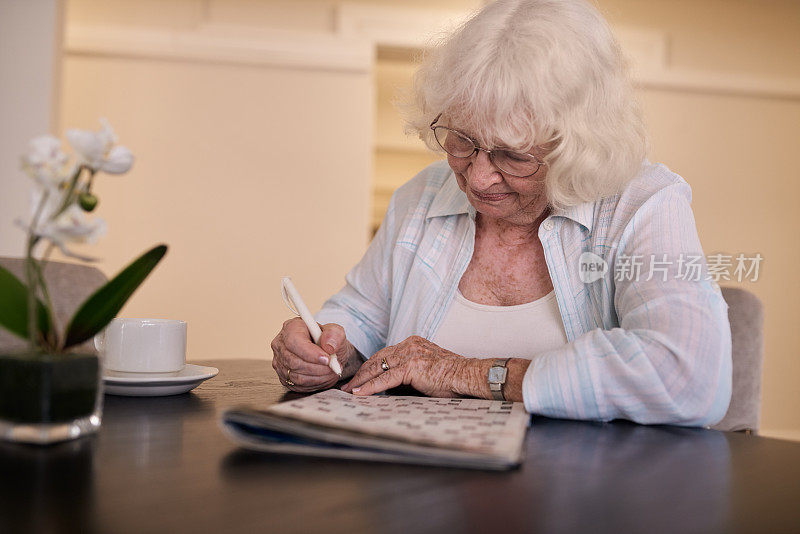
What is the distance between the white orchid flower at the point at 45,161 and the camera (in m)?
0.69

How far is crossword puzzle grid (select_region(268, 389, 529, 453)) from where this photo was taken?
30.6 inches

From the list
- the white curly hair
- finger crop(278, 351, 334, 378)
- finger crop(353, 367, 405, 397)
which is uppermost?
the white curly hair

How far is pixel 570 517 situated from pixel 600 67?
1.01 meters

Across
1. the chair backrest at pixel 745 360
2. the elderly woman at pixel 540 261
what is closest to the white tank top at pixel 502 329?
the elderly woman at pixel 540 261

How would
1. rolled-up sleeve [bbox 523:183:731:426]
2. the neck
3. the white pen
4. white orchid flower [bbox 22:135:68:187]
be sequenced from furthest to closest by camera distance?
the neck, the white pen, rolled-up sleeve [bbox 523:183:731:426], white orchid flower [bbox 22:135:68:187]

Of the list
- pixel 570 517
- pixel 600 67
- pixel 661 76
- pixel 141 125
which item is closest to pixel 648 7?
pixel 661 76

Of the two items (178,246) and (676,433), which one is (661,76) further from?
(676,433)

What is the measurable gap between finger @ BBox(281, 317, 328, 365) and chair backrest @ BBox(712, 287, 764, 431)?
835mm

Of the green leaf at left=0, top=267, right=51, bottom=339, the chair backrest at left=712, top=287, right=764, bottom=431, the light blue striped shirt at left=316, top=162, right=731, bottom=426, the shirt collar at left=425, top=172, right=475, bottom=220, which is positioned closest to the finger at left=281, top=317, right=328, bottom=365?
the light blue striped shirt at left=316, top=162, right=731, bottom=426

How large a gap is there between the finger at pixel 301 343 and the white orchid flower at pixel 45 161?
2.10 feet

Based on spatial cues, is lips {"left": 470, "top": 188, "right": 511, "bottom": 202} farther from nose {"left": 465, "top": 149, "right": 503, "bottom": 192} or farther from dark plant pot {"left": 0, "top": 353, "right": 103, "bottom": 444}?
dark plant pot {"left": 0, "top": 353, "right": 103, "bottom": 444}

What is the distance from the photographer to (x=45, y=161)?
697mm

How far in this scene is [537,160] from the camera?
141cm

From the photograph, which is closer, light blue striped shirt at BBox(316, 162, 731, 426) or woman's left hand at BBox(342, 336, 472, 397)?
light blue striped shirt at BBox(316, 162, 731, 426)
